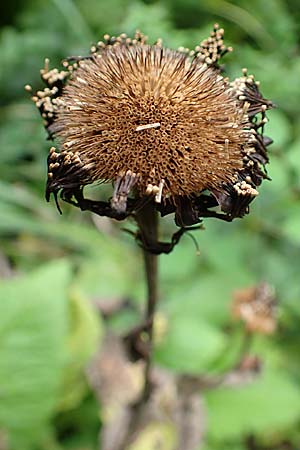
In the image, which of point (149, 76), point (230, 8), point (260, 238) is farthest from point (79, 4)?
point (149, 76)

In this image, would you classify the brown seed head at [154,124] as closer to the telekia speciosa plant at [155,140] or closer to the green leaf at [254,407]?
the telekia speciosa plant at [155,140]

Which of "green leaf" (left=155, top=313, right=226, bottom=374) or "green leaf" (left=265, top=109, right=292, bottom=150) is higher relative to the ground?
"green leaf" (left=265, top=109, right=292, bottom=150)

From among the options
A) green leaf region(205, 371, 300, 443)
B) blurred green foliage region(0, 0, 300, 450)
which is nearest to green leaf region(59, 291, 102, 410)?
blurred green foliage region(0, 0, 300, 450)

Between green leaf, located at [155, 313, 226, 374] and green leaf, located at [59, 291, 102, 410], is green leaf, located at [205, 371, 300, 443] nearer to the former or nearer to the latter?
green leaf, located at [155, 313, 226, 374]

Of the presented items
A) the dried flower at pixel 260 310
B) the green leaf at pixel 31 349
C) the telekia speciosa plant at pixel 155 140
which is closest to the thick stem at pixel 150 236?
the telekia speciosa plant at pixel 155 140

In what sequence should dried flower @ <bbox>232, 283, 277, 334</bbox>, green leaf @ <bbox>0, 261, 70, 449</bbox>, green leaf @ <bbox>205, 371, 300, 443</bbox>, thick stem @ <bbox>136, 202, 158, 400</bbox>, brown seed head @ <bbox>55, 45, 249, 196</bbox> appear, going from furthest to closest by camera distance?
1. green leaf @ <bbox>205, 371, 300, 443</bbox>
2. dried flower @ <bbox>232, 283, 277, 334</bbox>
3. green leaf @ <bbox>0, 261, 70, 449</bbox>
4. thick stem @ <bbox>136, 202, 158, 400</bbox>
5. brown seed head @ <bbox>55, 45, 249, 196</bbox>

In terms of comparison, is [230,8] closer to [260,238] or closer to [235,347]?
[260,238]

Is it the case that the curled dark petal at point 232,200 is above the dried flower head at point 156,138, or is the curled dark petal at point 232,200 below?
below

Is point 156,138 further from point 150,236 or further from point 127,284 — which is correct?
point 127,284
